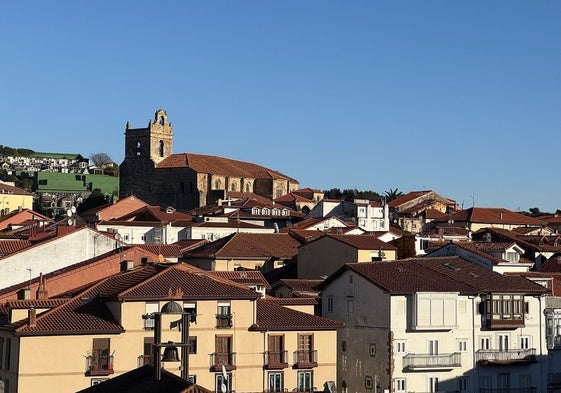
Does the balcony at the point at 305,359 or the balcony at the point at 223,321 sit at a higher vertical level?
the balcony at the point at 223,321

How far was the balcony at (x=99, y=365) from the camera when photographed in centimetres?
3956

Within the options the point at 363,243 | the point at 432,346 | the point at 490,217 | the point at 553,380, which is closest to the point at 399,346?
the point at 432,346

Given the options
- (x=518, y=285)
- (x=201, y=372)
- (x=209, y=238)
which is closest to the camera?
(x=201, y=372)

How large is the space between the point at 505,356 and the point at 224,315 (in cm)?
1414

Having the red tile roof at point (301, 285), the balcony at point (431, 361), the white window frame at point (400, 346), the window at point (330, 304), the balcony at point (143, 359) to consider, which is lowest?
the balcony at point (431, 361)

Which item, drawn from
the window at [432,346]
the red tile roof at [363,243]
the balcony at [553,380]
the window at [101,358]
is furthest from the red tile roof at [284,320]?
the red tile roof at [363,243]

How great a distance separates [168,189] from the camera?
15775cm

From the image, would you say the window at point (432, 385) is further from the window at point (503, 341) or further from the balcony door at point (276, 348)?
the balcony door at point (276, 348)

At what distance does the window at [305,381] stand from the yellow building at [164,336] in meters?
0.04

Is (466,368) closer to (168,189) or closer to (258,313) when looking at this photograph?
(258,313)

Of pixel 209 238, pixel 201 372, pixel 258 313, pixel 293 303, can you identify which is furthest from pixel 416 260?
pixel 209 238

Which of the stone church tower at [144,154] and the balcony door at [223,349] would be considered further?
the stone church tower at [144,154]

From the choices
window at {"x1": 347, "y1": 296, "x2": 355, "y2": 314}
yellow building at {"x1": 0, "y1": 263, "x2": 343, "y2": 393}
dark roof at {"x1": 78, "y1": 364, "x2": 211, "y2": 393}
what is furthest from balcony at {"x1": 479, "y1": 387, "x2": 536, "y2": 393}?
dark roof at {"x1": 78, "y1": 364, "x2": 211, "y2": 393}

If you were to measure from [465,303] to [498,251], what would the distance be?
1332cm
